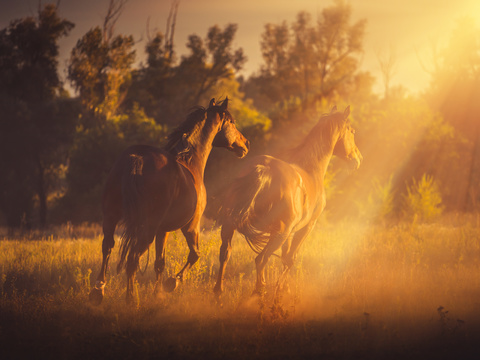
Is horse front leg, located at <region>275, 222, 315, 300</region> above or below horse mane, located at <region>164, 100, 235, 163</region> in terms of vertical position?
below

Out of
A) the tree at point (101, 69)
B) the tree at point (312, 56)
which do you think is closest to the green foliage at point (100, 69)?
the tree at point (101, 69)

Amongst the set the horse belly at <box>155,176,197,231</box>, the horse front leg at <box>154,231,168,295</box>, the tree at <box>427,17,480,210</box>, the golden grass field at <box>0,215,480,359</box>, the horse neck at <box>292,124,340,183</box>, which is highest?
the tree at <box>427,17,480,210</box>

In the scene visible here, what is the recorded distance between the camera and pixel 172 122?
3694 centimetres

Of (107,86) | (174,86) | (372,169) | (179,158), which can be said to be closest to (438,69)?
(372,169)

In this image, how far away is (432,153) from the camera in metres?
23.4

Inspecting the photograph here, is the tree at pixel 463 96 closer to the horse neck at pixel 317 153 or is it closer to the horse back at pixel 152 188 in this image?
the horse neck at pixel 317 153

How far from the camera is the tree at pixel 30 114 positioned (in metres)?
26.6

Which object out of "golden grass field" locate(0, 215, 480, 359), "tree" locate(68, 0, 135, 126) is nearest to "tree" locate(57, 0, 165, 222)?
"tree" locate(68, 0, 135, 126)

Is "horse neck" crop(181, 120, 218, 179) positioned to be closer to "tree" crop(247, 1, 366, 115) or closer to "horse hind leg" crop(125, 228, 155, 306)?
"horse hind leg" crop(125, 228, 155, 306)

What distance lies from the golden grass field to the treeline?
9.88 meters

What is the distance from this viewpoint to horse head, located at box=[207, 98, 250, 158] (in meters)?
6.70

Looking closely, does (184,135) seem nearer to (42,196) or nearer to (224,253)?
(224,253)

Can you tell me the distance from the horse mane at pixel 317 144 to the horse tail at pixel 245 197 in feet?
4.11

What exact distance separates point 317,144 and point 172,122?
3095 cm
